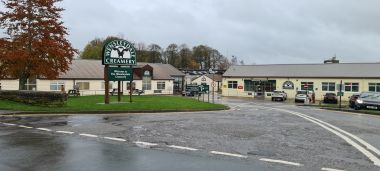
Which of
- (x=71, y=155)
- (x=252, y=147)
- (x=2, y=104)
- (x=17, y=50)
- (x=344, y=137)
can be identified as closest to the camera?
(x=71, y=155)

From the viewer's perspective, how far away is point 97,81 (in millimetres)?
65812

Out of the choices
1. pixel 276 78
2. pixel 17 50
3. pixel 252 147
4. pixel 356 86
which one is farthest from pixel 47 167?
pixel 276 78

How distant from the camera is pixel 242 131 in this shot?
47.9ft

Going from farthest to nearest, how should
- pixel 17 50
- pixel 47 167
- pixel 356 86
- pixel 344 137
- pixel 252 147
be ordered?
pixel 356 86 < pixel 17 50 < pixel 344 137 < pixel 252 147 < pixel 47 167

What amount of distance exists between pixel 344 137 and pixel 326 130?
2.12 m

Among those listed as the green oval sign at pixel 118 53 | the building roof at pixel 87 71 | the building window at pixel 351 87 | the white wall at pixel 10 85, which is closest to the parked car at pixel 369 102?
the green oval sign at pixel 118 53

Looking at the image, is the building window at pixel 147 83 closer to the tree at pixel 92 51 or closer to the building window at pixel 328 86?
the building window at pixel 328 86

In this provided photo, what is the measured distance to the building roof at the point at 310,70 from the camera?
210ft

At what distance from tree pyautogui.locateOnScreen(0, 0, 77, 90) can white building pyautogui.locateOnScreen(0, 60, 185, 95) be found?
71.1 feet

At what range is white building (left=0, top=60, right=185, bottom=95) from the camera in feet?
193

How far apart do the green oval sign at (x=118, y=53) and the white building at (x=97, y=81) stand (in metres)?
31.1

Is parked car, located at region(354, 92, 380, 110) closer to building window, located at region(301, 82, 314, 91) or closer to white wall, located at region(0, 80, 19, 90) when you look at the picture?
building window, located at region(301, 82, 314, 91)

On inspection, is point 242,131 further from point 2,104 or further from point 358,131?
point 2,104

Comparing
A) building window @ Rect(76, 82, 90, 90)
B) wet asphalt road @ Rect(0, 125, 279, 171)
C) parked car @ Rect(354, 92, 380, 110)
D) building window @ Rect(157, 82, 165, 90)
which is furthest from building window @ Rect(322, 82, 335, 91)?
wet asphalt road @ Rect(0, 125, 279, 171)
